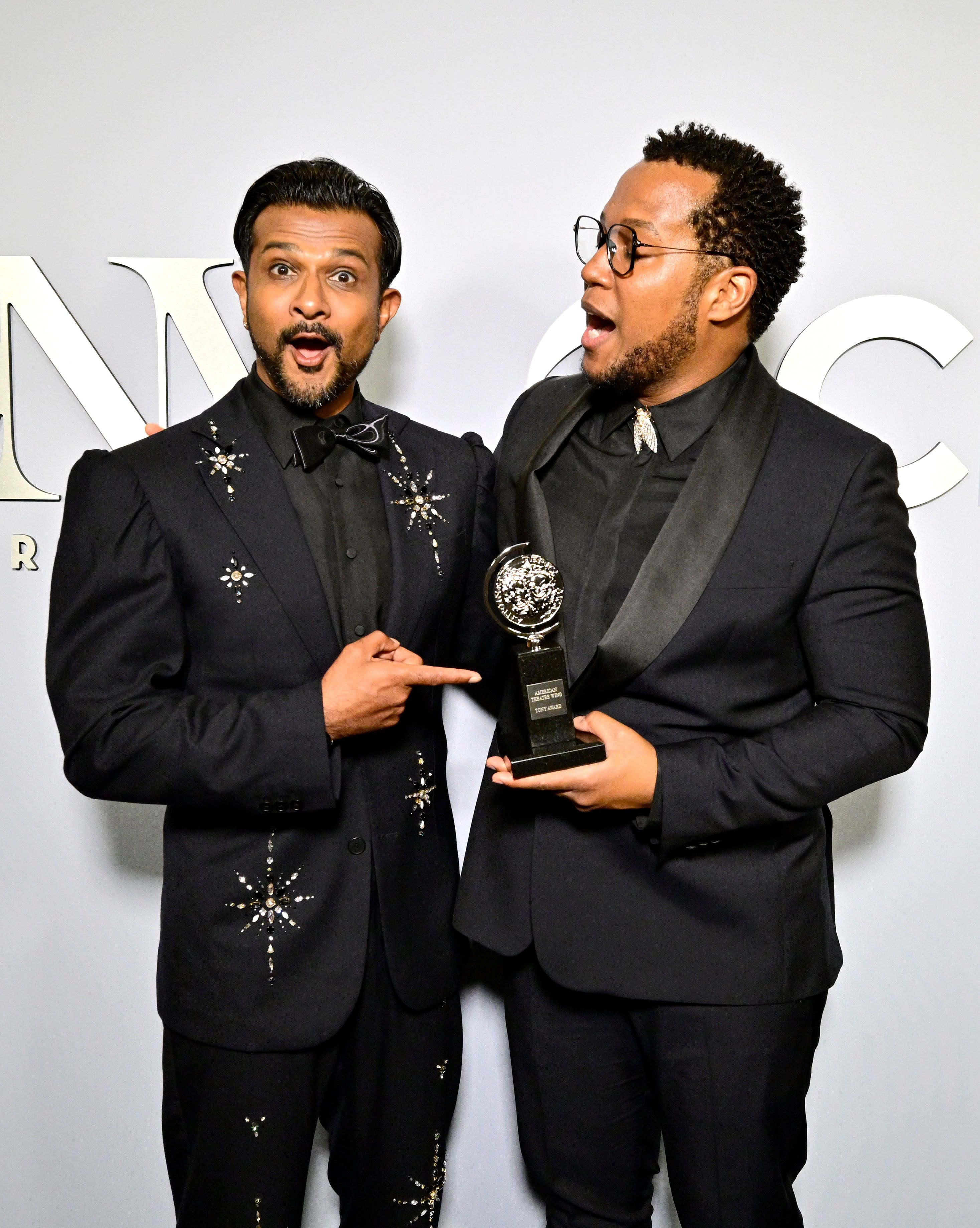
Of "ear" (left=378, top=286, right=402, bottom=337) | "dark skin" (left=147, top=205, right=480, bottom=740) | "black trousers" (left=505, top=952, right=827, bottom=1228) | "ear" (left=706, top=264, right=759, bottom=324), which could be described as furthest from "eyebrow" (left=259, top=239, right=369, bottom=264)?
"black trousers" (left=505, top=952, right=827, bottom=1228)

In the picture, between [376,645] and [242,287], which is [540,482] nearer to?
[376,645]

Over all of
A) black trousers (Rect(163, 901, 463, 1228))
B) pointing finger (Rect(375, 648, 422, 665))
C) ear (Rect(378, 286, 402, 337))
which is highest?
ear (Rect(378, 286, 402, 337))

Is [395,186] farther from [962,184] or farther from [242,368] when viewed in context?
[962,184]

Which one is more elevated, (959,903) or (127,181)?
(127,181)

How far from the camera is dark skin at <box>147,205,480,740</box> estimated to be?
1861 millimetres

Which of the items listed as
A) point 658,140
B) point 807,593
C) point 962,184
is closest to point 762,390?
point 807,593

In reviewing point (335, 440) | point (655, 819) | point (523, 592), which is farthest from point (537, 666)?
point (335, 440)

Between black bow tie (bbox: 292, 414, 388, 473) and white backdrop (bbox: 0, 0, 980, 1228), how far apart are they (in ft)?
1.57

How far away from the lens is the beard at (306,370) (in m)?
1.93

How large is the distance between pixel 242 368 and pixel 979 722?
183 centimetres

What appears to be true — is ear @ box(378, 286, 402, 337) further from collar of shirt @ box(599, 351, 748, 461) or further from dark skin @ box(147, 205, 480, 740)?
collar of shirt @ box(599, 351, 748, 461)

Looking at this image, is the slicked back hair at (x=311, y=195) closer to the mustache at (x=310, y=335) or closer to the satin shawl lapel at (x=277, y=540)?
the mustache at (x=310, y=335)

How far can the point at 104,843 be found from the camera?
2.53 m

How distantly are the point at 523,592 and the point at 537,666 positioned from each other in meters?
0.12
